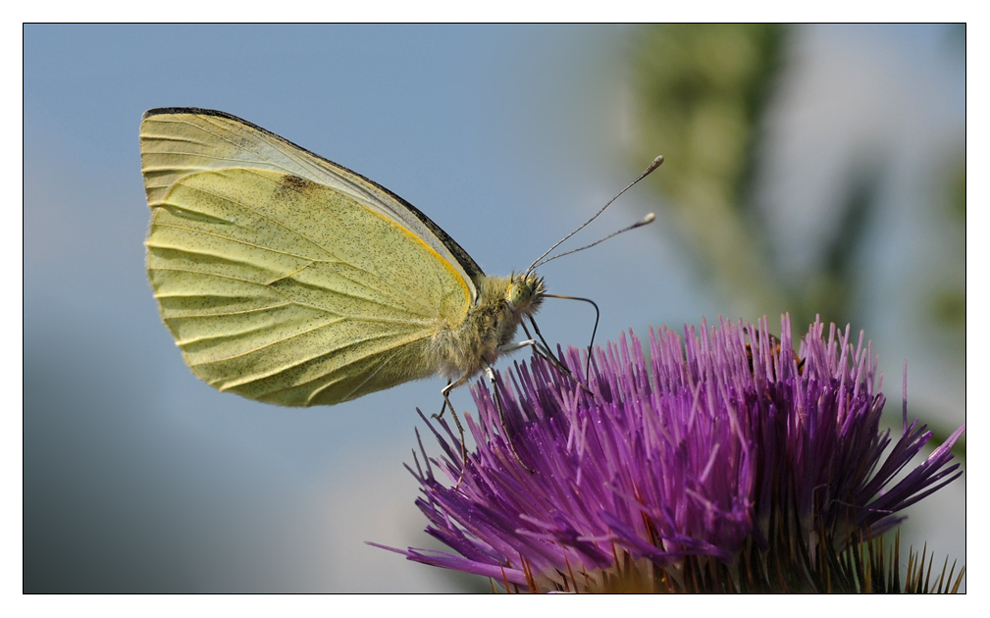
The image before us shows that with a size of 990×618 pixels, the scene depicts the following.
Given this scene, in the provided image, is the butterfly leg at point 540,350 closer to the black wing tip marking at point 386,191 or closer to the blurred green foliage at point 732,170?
the black wing tip marking at point 386,191

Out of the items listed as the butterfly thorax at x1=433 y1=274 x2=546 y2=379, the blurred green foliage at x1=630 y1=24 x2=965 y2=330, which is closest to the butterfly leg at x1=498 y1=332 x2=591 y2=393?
the butterfly thorax at x1=433 y1=274 x2=546 y2=379

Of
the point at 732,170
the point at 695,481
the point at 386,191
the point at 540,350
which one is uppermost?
the point at 732,170

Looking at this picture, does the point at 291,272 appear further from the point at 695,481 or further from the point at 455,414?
the point at 695,481

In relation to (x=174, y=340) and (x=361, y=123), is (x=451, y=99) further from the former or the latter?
(x=174, y=340)

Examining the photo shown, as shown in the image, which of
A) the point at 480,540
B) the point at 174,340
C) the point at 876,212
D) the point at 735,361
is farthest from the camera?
the point at 876,212

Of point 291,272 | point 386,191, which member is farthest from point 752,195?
point 291,272

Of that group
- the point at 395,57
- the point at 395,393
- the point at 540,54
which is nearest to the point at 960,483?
the point at 395,393
